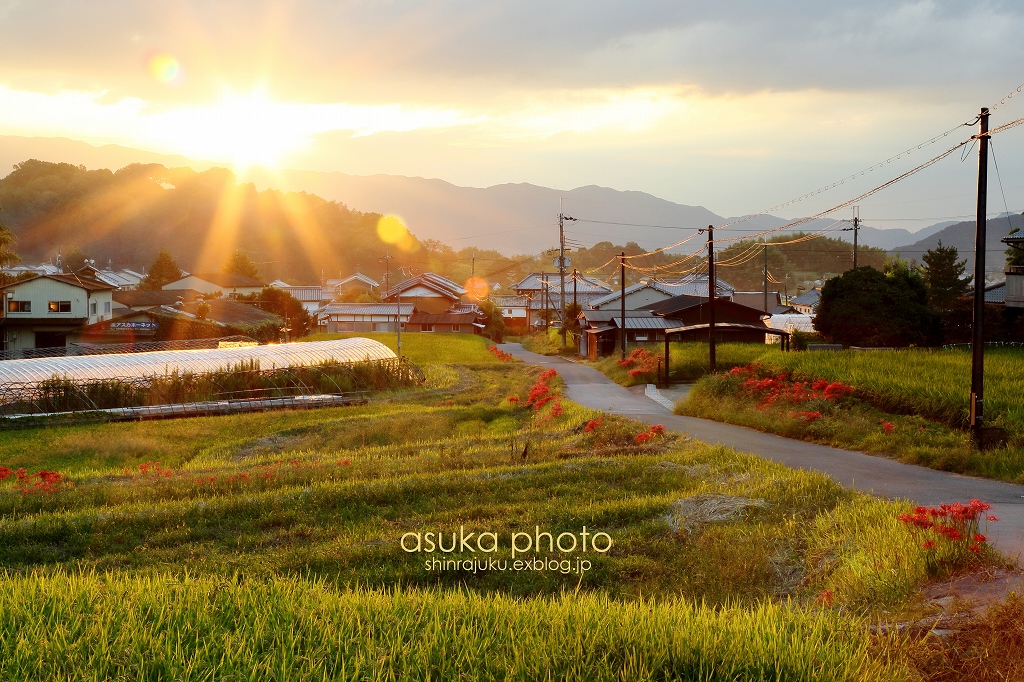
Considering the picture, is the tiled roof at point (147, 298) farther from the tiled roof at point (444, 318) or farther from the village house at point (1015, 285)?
the village house at point (1015, 285)

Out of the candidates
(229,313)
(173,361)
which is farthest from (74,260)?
(173,361)

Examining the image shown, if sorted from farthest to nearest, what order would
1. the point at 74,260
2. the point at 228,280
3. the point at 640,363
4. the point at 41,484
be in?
the point at 74,260, the point at 228,280, the point at 640,363, the point at 41,484

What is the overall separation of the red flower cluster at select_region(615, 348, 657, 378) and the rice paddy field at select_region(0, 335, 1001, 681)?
15464 millimetres

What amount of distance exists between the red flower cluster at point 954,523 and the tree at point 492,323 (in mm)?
72940

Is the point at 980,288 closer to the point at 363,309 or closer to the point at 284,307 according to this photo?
the point at 284,307

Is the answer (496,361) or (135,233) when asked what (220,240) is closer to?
(135,233)

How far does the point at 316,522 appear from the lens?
11.8 metres

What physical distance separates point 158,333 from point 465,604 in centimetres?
5159

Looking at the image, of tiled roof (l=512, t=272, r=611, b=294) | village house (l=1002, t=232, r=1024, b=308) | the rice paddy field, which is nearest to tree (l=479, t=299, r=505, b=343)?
tiled roof (l=512, t=272, r=611, b=294)

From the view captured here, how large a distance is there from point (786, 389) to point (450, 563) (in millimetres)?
16239

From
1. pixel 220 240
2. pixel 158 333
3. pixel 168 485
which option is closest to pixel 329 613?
pixel 168 485

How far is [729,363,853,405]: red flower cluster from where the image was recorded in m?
21.4

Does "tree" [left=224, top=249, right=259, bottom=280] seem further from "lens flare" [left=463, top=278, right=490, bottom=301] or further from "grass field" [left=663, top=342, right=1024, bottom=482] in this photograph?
"grass field" [left=663, top=342, right=1024, bottom=482]

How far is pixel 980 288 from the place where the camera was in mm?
16656
